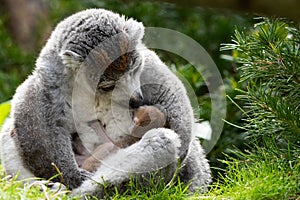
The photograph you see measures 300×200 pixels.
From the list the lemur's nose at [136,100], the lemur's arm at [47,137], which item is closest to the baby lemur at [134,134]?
the lemur's nose at [136,100]

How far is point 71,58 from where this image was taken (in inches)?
156

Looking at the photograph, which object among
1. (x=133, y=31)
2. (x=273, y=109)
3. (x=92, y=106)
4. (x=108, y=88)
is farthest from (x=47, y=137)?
(x=273, y=109)

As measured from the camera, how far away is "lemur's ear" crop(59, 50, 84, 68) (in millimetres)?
3955

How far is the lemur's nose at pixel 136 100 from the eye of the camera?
4047mm

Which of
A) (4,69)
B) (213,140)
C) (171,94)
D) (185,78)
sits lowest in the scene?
(4,69)

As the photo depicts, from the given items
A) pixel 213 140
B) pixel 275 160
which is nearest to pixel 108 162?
pixel 275 160

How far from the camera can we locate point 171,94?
4.25 meters

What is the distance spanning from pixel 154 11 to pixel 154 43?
10.6 ft

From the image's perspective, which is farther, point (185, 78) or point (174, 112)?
point (185, 78)

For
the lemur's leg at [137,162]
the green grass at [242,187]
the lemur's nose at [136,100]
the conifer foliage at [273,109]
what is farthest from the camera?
the lemur's nose at [136,100]

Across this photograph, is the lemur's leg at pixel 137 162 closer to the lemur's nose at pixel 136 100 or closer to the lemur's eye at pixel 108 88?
the lemur's nose at pixel 136 100

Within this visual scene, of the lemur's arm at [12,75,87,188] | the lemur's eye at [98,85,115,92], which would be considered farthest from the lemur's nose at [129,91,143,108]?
the lemur's arm at [12,75,87,188]

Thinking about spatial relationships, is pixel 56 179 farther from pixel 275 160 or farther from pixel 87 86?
pixel 275 160

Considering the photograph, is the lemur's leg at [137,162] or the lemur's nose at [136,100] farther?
the lemur's nose at [136,100]
